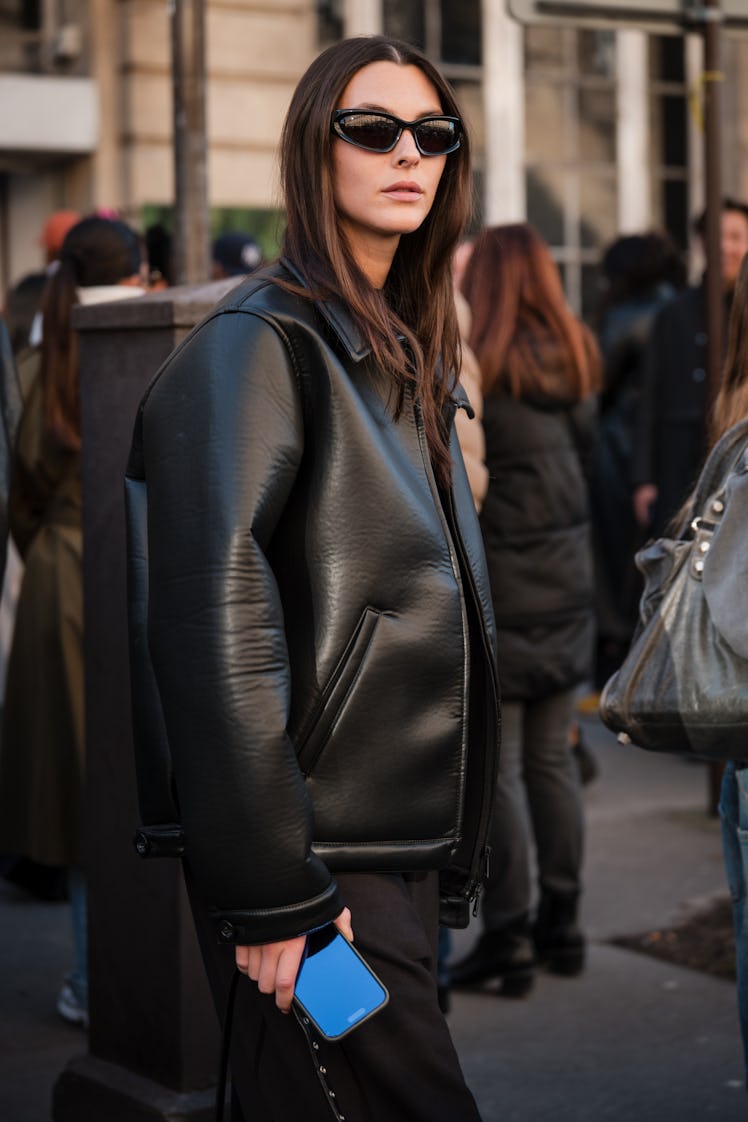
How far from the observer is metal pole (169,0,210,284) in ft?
20.0

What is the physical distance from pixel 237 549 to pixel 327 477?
185mm

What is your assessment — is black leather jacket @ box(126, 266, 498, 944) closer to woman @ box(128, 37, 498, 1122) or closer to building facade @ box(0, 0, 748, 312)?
woman @ box(128, 37, 498, 1122)

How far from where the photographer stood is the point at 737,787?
133 inches

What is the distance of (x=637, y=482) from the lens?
7727mm

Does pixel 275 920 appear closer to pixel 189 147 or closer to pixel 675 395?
pixel 189 147

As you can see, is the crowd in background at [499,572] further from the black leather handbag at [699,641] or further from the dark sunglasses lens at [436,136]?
the dark sunglasses lens at [436,136]

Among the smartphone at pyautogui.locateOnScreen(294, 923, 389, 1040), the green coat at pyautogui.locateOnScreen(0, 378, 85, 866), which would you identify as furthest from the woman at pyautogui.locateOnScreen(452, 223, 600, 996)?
the smartphone at pyautogui.locateOnScreen(294, 923, 389, 1040)

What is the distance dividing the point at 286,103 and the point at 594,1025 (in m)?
8.26

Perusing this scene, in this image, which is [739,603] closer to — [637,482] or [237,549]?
[237,549]

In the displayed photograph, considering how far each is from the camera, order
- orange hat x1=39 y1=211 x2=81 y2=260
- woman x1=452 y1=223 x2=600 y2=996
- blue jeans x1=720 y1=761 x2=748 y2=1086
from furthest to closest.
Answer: orange hat x1=39 y1=211 x2=81 y2=260 < woman x1=452 y1=223 x2=600 y2=996 < blue jeans x1=720 y1=761 x2=748 y2=1086

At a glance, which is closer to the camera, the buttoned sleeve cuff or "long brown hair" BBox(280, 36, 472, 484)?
the buttoned sleeve cuff

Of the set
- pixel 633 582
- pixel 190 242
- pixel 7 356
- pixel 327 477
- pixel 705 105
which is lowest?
pixel 633 582

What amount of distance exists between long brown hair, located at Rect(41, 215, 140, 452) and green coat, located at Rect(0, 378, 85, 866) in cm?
8

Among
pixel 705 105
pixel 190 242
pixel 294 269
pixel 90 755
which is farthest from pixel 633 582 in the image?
pixel 294 269
